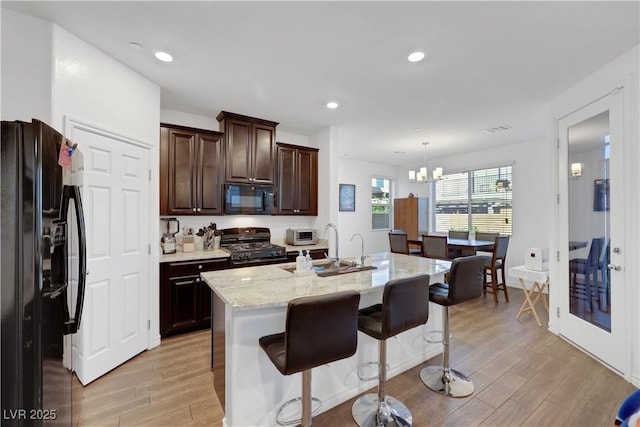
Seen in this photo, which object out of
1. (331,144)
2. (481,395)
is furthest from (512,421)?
(331,144)

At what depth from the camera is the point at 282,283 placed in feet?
6.17

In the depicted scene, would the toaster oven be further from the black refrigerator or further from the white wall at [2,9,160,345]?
the black refrigerator

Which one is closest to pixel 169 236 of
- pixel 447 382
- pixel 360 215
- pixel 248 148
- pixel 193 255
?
pixel 193 255

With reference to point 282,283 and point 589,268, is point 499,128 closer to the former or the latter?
point 589,268

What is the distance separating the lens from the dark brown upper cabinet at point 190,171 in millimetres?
3270

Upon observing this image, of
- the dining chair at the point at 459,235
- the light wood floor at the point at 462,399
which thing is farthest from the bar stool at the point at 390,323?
the dining chair at the point at 459,235

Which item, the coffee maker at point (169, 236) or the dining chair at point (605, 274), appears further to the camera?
the coffee maker at point (169, 236)

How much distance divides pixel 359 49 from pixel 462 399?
2851 millimetres

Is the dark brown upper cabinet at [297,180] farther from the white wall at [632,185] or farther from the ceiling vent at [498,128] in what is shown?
the white wall at [632,185]

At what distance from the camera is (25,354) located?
1.21m

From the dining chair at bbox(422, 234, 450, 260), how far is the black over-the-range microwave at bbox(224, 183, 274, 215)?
2.66 metres

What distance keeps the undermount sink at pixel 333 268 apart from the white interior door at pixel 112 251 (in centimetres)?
152

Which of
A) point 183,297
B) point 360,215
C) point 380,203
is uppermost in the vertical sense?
point 380,203

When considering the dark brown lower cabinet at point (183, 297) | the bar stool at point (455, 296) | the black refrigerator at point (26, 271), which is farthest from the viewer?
the dark brown lower cabinet at point (183, 297)
